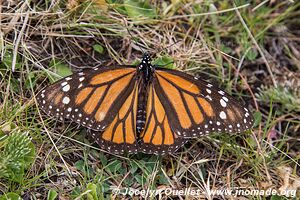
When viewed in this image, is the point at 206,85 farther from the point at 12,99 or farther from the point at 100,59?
the point at 12,99

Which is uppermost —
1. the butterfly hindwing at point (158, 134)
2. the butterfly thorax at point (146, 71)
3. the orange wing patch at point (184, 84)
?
the butterfly thorax at point (146, 71)

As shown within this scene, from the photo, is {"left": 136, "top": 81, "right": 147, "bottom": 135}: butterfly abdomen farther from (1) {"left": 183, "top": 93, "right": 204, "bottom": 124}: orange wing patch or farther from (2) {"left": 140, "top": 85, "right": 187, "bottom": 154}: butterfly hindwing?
(1) {"left": 183, "top": 93, "right": 204, "bottom": 124}: orange wing patch

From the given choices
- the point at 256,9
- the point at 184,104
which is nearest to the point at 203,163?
the point at 184,104

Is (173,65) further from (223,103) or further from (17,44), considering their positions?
(17,44)

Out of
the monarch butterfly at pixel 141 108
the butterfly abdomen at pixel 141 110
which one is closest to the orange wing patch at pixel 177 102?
the monarch butterfly at pixel 141 108

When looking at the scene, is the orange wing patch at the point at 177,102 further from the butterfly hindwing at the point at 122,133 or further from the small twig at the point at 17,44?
the small twig at the point at 17,44

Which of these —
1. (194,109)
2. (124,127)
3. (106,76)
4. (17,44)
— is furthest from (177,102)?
(17,44)
